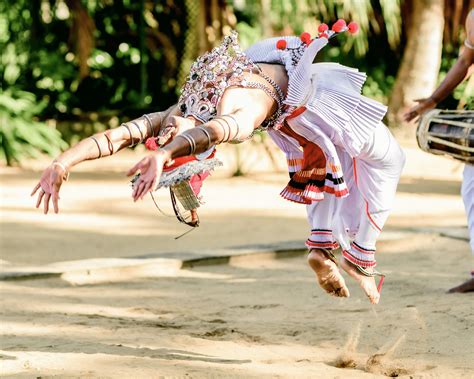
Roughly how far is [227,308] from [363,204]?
4.09ft

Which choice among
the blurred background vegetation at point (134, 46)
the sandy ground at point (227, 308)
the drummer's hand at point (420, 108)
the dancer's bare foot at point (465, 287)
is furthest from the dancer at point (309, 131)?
the blurred background vegetation at point (134, 46)

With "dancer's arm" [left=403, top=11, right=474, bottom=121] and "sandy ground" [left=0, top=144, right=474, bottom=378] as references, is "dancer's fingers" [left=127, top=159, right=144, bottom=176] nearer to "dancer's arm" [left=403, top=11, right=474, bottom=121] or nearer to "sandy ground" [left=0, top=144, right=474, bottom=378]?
"sandy ground" [left=0, top=144, right=474, bottom=378]

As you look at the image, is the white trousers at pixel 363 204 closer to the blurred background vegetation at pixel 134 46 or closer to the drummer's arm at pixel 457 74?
the drummer's arm at pixel 457 74

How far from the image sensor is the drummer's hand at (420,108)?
5355 millimetres

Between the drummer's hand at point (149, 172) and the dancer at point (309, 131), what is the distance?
9 centimetres

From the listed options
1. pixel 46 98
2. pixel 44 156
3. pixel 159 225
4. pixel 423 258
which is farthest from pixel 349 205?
pixel 46 98

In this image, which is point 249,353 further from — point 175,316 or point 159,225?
point 159,225

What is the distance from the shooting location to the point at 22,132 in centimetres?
1192

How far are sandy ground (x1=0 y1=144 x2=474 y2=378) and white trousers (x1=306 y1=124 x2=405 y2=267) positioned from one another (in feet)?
1.63

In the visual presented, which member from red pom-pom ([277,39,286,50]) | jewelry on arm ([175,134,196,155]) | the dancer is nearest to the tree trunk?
the dancer

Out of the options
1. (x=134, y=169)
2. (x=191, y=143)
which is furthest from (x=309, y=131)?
(x=134, y=169)

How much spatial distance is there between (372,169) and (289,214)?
170 inches

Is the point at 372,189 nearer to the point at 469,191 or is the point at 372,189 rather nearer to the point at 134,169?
the point at 469,191

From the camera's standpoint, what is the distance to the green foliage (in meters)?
11.8
